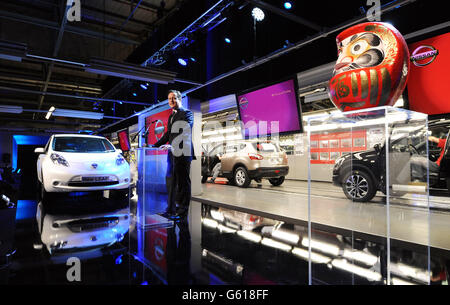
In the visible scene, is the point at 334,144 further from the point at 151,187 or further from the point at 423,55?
the point at 151,187

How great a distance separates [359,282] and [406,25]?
3005 mm

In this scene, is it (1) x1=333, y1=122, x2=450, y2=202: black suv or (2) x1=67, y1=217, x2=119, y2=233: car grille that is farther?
(2) x1=67, y1=217, x2=119, y2=233: car grille

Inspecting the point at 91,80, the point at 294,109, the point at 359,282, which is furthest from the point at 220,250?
the point at 91,80

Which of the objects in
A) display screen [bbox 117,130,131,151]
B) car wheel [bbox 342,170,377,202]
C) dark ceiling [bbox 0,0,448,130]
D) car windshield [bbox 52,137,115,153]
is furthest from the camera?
display screen [bbox 117,130,131,151]

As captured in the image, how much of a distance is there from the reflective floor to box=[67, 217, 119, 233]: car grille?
11 millimetres

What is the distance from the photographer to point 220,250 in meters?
2.26

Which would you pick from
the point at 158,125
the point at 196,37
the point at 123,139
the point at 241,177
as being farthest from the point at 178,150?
the point at 123,139

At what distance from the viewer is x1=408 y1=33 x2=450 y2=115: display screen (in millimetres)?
2758

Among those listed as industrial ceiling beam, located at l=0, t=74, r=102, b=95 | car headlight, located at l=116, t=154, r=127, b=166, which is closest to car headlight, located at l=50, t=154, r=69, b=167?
car headlight, located at l=116, t=154, r=127, b=166

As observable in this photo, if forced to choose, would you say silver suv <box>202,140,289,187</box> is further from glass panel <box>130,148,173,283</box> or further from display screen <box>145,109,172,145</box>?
glass panel <box>130,148,173,283</box>

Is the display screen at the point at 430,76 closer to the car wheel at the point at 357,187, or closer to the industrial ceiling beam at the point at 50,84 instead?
the car wheel at the point at 357,187

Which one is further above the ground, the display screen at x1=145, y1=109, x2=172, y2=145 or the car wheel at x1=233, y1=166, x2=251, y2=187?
the display screen at x1=145, y1=109, x2=172, y2=145

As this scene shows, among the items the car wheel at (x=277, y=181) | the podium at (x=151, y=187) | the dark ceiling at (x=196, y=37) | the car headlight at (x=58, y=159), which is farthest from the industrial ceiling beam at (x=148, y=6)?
the car wheel at (x=277, y=181)
